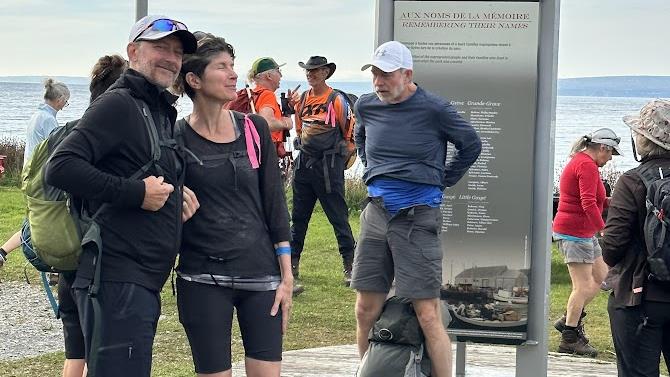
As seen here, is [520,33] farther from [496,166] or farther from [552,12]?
[496,166]

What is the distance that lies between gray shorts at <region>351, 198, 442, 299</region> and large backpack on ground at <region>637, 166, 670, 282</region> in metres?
1.22

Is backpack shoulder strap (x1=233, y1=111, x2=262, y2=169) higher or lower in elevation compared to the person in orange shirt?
lower

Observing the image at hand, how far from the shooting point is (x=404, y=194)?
5.55 meters

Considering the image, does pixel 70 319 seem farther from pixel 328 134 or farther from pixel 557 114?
pixel 557 114

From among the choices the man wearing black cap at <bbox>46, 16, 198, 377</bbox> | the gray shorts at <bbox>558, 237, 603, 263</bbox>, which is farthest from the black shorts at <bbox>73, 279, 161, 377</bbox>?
the gray shorts at <bbox>558, 237, 603, 263</bbox>

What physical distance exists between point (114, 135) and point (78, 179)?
20 centimetres

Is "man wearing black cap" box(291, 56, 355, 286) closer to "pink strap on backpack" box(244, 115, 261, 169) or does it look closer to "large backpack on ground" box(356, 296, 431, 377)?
"large backpack on ground" box(356, 296, 431, 377)

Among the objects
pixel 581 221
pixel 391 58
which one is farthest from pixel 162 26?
pixel 581 221

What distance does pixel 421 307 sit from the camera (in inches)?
218

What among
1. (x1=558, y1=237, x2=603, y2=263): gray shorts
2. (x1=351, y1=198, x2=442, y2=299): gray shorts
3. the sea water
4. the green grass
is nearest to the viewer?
(x1=351, y1=198, x2=442, y2=299): gray shorts

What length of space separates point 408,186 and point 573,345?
3.06m

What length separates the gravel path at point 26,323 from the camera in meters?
7.50

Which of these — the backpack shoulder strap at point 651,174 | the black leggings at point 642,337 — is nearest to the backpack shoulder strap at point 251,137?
the backpack shoulder strap at point 651,174

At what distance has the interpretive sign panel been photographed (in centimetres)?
617
